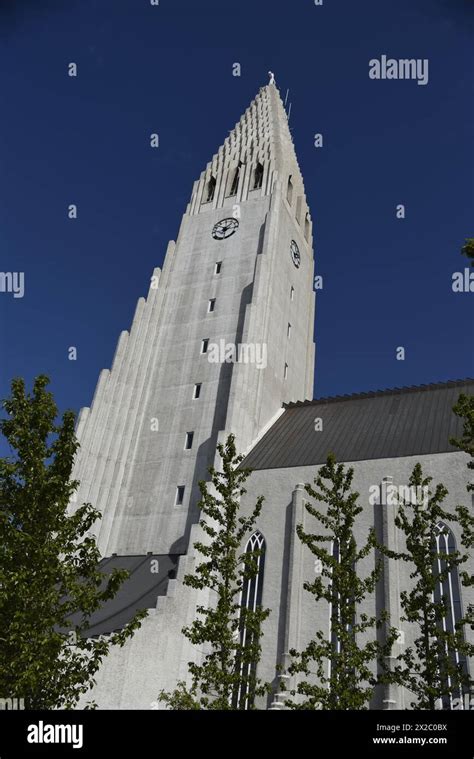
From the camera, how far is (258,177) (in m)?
51.3

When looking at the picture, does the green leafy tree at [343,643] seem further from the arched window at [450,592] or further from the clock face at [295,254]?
the clock face at [295,254]

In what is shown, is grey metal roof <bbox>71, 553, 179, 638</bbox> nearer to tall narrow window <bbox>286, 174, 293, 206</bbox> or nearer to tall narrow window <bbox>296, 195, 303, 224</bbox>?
tall narrow window <bbox>286, 174, 293, 206</bbox>

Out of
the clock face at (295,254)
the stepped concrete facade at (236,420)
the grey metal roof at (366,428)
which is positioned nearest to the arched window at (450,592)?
the stepped concrete facade at (236,420)

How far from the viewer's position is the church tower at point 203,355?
3769cm

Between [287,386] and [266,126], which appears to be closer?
[287,386]

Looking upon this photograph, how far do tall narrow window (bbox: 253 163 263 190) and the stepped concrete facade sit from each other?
0.23 metres

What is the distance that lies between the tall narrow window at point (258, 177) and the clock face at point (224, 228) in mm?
3845

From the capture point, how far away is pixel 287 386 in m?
45.7

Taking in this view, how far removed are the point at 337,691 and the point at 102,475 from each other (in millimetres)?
24837

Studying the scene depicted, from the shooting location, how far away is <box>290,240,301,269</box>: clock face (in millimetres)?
50062

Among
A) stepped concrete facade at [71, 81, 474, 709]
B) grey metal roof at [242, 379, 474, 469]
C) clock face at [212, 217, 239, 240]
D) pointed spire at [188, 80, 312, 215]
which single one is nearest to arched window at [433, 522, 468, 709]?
stepped concrete facade at [71, 81, 474, 709]
